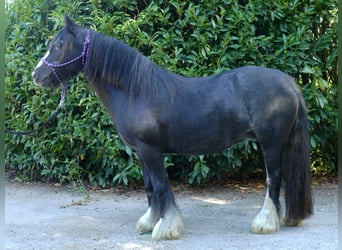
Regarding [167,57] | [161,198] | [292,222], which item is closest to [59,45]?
[161,198]

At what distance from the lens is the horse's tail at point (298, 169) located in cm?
446

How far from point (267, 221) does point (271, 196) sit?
0.82ft

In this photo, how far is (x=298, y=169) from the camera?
4.46 meters

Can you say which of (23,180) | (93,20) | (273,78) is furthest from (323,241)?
(23,180)

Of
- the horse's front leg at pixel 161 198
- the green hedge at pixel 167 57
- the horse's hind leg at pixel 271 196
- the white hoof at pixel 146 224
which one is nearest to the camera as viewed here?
the horse's front leg at pixel 161 198

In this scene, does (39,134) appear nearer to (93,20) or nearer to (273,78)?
(93,20)

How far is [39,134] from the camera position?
6680 millimetres

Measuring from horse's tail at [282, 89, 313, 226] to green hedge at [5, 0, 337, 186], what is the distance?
5.29ft

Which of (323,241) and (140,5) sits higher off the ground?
(140,5)

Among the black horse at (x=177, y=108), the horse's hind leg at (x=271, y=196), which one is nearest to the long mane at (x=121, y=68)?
the black horse at (x=177, y=108)

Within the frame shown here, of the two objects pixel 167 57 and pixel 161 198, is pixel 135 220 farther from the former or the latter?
pixel 167 57

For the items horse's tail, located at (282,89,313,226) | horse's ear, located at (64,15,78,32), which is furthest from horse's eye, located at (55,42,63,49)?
horse's tail, located at (282,89,313,226)

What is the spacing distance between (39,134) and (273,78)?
3.80 meters

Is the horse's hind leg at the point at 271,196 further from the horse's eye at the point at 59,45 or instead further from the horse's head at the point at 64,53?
the horse's eye at the point at 59,45
